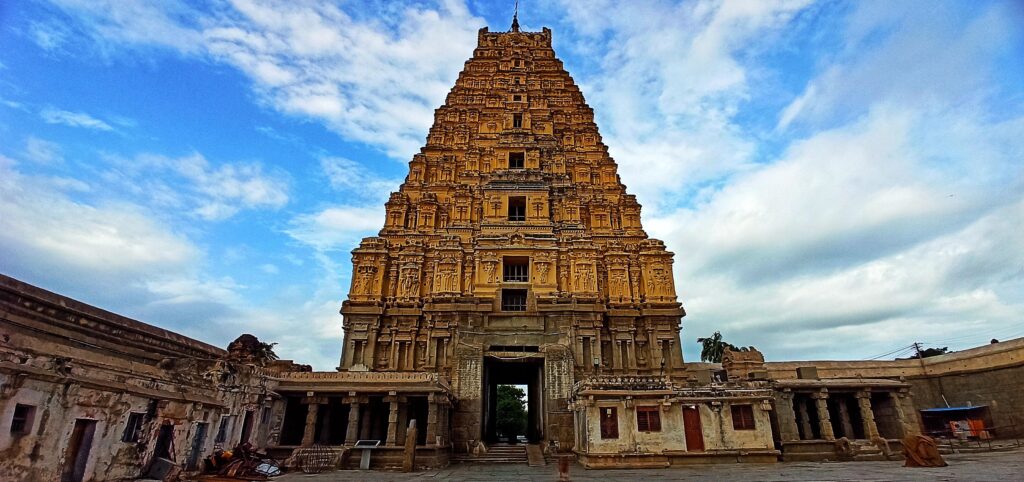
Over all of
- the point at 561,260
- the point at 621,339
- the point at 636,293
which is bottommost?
the point at 621,339

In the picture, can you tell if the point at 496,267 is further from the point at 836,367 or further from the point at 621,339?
the point at 836,367

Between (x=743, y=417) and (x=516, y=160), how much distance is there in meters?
23.3

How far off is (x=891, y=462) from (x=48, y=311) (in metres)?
27.5

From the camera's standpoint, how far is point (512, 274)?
32781 mm

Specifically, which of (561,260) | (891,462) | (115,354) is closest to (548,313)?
(561,260)

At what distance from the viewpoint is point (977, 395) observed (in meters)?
26.2

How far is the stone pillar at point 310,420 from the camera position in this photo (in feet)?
69.4

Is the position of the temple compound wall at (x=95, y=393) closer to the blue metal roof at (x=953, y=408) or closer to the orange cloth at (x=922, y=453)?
the orange cloth at (x=922, y=453)

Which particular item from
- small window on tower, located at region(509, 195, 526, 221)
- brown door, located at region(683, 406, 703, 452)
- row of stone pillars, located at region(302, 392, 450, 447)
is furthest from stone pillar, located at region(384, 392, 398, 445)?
small window on tower, located at region(509, 195, 526, 221)

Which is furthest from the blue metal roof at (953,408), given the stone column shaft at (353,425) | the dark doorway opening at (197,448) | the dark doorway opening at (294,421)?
the dark doorway opening at (197,448)

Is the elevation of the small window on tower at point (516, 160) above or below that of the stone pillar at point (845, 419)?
above

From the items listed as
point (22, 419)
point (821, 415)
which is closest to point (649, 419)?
point (821, 415)

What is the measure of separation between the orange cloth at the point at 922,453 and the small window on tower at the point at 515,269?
20018mm

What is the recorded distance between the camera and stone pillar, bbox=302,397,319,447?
69.4ft
